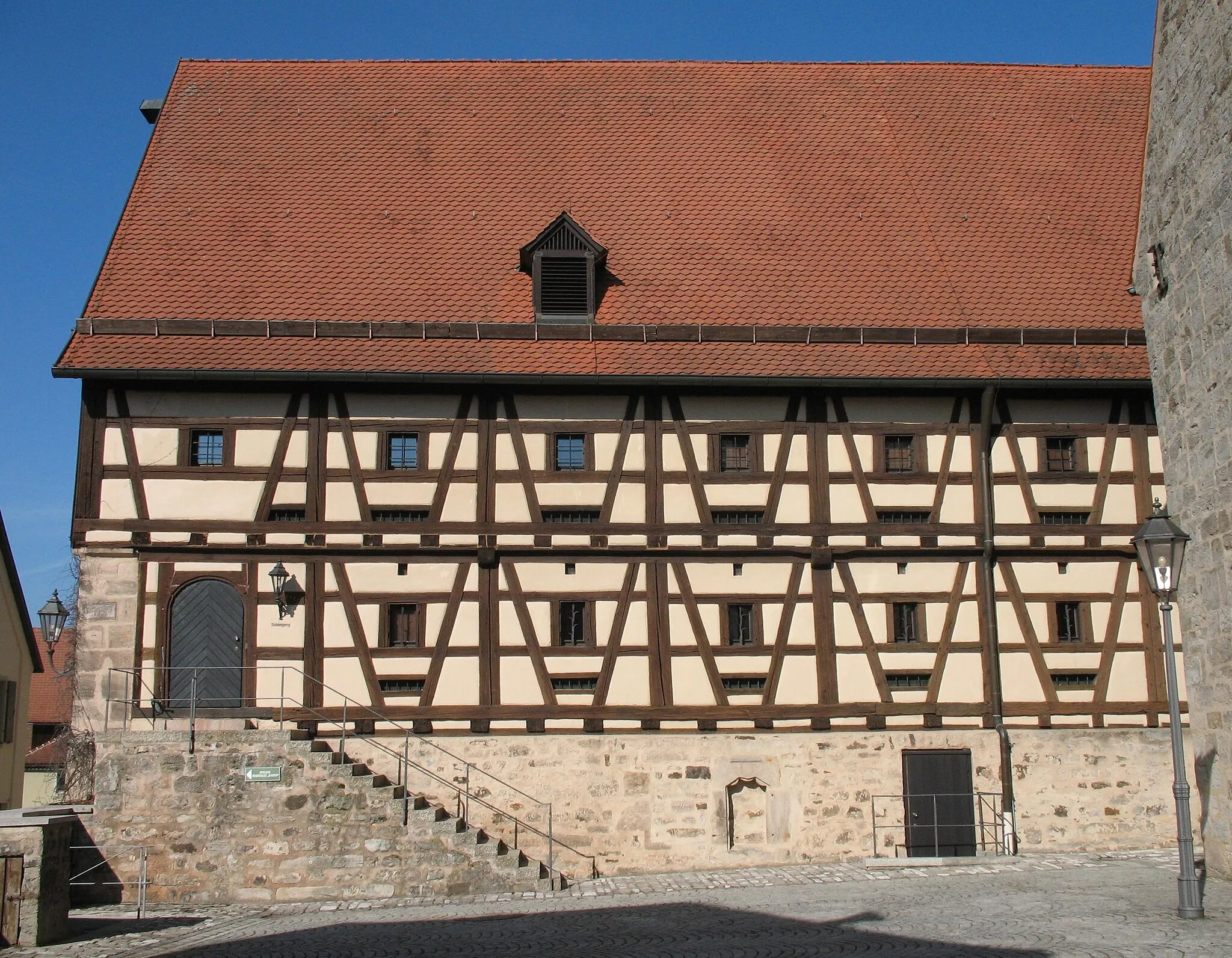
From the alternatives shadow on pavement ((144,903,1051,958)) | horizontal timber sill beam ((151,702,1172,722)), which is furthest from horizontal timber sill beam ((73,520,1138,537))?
shadow on pavement ((144,903,1051,958))

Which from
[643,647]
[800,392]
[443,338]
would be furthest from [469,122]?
[643,647]

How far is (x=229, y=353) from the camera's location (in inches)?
751

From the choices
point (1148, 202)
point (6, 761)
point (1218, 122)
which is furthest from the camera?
point (6, 761)

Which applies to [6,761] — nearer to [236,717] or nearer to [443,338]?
[236,717]

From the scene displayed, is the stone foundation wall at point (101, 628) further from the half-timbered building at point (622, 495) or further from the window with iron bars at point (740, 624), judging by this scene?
the window with iron bars at point (740, 624)

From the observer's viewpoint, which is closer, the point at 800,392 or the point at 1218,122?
the point at 1218,122

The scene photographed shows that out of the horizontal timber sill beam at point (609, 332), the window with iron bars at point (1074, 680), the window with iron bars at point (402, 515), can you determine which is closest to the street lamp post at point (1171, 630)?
the window with iron bars at point (1074, 680)

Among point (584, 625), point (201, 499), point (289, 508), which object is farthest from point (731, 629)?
point (201, 499)

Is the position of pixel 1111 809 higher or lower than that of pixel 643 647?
lower

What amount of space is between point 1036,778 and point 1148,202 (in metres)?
8.00

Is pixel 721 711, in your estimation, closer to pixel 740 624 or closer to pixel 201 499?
pixel 740 624

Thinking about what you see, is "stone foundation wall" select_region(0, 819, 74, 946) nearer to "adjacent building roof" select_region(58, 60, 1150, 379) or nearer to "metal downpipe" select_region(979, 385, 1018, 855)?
"adjacent building roof" select_region(58, 60, 1150, 379)

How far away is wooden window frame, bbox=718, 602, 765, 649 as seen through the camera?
747 inches

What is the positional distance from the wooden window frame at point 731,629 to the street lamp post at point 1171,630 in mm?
7328
